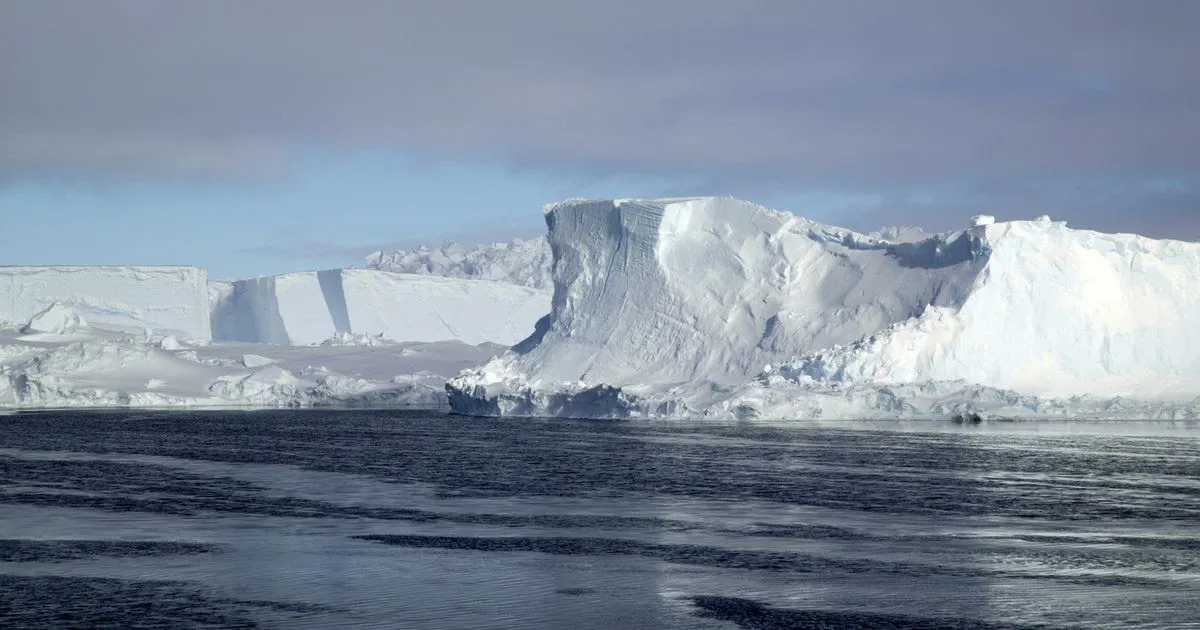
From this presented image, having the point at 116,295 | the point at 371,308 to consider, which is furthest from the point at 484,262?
the point at 116,295

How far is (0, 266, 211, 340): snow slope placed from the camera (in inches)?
2314

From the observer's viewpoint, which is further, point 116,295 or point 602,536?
point 116,295

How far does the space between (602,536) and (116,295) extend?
50.4m

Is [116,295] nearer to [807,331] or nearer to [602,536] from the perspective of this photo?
[807,331]

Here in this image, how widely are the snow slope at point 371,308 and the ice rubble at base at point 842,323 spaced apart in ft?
85.9

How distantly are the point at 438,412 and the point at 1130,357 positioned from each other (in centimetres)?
2224

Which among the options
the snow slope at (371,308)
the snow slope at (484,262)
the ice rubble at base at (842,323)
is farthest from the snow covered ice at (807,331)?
the snow slope at (484,262)

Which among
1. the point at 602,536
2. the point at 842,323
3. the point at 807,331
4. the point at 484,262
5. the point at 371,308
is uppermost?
the point at 484,262

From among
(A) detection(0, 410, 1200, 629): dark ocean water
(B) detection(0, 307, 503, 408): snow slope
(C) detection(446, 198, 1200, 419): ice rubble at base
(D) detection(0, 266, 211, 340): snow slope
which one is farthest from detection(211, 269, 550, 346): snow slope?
(A) detection(0, 410, 1200, 629): dark ocean water

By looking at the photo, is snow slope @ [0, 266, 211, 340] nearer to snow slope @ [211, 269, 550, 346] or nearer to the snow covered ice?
snow slope @ [211, 269, 550, 346]

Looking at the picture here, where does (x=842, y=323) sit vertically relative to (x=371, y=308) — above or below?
below

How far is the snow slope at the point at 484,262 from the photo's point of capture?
80.2 m

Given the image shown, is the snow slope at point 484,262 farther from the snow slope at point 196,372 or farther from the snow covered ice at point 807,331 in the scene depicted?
the snow covered ice at point 807,331

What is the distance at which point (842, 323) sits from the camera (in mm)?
36344
